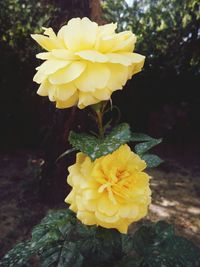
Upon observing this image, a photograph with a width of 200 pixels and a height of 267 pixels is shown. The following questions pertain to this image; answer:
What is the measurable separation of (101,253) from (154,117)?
167 inches

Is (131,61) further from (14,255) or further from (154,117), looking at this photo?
(154,117)

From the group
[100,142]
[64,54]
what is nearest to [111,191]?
[100,142]

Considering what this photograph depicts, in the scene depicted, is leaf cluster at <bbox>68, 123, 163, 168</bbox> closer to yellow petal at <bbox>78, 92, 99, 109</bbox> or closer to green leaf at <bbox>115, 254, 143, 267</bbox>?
yellow petal at <bbox>78, 92, 99, 109</bbox>

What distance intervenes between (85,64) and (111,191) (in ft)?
1.07

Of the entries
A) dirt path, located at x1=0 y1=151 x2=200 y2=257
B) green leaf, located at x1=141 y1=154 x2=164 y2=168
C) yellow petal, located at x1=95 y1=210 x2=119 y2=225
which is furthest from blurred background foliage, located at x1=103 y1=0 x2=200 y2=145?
yellow petal, located at x1=95 y1=210 x2=119 y2=225

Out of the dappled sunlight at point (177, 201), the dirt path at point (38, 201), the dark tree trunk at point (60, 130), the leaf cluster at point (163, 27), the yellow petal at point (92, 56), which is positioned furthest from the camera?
the leaf cluster at point (163, 27)

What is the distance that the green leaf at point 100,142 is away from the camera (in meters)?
Result: 0.79

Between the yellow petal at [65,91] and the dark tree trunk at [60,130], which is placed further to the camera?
the dark tree trunk at [60,130]

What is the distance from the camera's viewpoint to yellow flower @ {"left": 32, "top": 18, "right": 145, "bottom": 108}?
76 cm

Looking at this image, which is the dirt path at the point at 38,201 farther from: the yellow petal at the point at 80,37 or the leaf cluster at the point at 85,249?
the yellow petal at the point at 80,37

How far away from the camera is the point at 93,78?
2.48 feet

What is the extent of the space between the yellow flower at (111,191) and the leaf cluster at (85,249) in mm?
163

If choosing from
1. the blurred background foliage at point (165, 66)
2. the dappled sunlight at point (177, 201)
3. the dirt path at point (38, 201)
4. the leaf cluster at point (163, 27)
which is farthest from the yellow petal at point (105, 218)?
the leaf cluster at point (163, 27)

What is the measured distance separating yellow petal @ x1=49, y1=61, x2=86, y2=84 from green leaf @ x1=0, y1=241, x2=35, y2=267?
0.59 m
